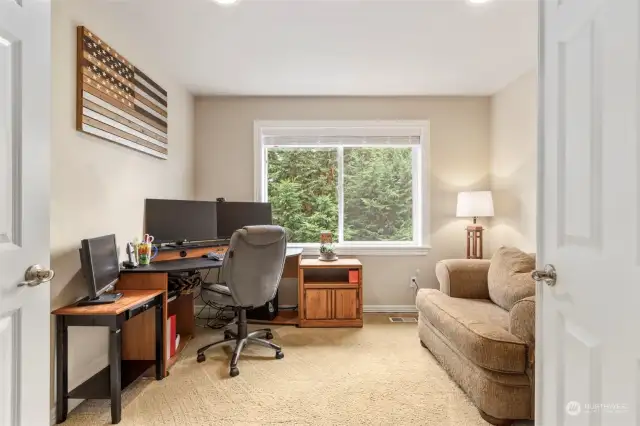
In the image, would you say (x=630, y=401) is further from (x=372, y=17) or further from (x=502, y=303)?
(x=372, y=17)

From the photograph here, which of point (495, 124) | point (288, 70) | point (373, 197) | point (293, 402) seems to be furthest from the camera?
point (373, 197)

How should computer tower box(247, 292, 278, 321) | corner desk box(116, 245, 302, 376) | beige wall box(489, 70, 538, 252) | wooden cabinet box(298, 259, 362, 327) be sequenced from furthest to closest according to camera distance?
computer tower box(247, 292, 278, 321) < wooden cabinet box(298, 259, 362, 327) < beige wall box(489, 70, 538, 252) < corner desk box(116, 245, 302, 376)

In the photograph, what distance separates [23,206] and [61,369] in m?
1.28

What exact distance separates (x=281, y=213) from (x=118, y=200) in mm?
1837

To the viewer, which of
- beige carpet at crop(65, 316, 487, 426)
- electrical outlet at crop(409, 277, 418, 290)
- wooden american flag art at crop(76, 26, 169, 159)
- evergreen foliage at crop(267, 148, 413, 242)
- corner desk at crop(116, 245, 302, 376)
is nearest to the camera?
beige carpet at crop(65, 316, 487, 426)

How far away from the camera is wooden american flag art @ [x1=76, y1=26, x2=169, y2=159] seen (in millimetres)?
2050

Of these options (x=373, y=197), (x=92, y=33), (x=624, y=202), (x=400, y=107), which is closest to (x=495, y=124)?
(x=400, y=107)

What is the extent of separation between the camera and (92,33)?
6.97 ft

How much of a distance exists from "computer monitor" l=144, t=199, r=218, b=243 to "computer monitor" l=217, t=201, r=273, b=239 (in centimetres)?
8

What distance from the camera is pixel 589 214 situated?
3.05 feet

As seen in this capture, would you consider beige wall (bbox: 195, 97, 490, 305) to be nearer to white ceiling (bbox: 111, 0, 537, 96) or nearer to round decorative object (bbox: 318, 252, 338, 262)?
white ceiling (bbox: 111, 0, 537, 96)

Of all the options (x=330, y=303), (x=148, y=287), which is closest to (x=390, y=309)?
(x=330, y=303)

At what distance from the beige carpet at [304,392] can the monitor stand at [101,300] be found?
2.06ft

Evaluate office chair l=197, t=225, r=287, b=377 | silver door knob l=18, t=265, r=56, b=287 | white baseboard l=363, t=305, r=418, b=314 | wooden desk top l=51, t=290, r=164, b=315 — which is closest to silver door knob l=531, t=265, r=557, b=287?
silver door knob l=18, t=265, r=56, b=287
